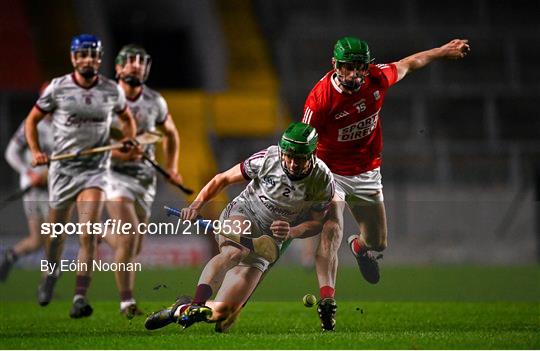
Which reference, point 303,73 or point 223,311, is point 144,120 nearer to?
point 223,311

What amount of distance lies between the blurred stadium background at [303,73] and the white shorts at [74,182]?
737 cm

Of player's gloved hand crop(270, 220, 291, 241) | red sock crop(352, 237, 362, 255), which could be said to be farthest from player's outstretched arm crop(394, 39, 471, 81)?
player's gloved hand crop(270, 220, 291, 241)

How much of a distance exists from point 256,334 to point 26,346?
1424 millimetres

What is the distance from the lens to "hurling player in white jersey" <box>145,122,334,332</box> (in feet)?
22.9

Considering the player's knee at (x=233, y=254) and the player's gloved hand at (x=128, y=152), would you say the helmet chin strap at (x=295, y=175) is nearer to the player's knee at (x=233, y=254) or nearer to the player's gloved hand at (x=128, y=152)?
the player's knee at (x=233, y=254)

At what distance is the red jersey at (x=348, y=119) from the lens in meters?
7.89

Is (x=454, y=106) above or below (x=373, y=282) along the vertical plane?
below

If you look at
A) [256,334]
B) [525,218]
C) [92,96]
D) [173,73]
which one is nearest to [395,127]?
[173,73]

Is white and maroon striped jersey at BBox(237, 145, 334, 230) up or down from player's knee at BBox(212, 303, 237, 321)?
up

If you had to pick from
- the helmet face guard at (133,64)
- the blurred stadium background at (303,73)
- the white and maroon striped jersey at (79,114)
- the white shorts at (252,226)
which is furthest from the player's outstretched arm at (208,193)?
the blurred stadium background at (303,73)

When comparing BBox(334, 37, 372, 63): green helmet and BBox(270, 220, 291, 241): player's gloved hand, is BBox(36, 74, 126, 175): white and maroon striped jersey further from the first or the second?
BBox(270, 220, 291, 241): player's gloved hand

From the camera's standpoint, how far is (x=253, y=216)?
7141 millimetres

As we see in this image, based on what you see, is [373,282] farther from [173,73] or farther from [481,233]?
[173,73]

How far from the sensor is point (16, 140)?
11.9m
